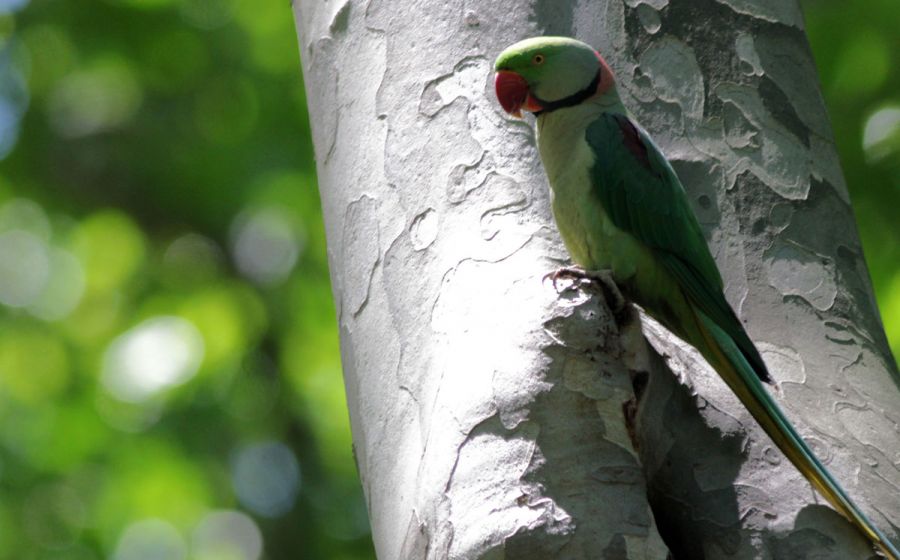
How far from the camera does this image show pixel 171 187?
23.1ft

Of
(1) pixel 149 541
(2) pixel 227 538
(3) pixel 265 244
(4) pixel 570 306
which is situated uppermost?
(3) pixel 265 244

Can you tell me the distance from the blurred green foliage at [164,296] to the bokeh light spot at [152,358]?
14 mm

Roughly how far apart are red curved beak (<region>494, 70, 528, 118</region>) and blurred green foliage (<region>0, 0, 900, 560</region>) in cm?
429

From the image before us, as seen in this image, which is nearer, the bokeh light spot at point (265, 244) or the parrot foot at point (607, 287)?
the parrot foot at point (607, 287)

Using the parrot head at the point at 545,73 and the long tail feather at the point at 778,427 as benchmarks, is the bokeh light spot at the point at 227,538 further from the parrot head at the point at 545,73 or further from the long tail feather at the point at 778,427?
the long tail feather at the point at 778,427

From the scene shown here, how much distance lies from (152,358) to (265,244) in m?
1.09

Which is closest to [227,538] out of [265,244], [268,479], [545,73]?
[268,479]

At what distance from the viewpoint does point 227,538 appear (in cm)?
721

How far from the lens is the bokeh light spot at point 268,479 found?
7.21 m

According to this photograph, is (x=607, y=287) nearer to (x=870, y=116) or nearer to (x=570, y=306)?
(x=570, y=306)

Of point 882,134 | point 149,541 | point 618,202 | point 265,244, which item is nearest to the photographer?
point 618,202

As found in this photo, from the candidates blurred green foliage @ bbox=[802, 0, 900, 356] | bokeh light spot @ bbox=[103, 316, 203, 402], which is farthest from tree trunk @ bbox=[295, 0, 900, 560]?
bokeh light spot @ bbox=[103, 316, 203, 402]

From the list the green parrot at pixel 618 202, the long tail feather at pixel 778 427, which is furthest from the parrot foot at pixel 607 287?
the long tail feather at pixel 778 427

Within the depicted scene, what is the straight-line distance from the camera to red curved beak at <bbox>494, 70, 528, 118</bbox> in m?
2.47
